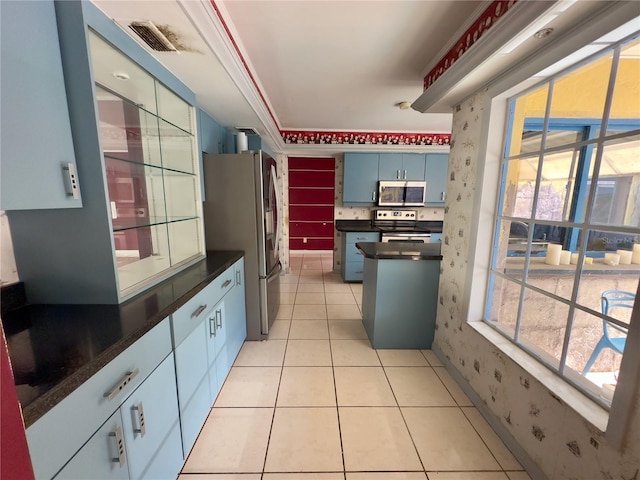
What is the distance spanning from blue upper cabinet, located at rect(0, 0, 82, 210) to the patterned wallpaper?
2.14 metres

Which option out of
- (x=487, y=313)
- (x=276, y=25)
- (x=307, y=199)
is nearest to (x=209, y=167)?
(x=276, y=25)

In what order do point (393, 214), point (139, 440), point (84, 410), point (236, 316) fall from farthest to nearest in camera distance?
1. point (393, 214)
2. point (236, 316)
3. point (139, 440)
4. point (84, 410)

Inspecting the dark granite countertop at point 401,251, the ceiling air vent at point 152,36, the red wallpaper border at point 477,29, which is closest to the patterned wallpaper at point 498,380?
the dark granite countertop at point 401,251

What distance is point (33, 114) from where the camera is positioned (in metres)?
0.89

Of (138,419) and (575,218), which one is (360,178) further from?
(138,419)

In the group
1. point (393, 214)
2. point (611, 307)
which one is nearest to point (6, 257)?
point (611, 307)

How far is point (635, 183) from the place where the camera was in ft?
3.33

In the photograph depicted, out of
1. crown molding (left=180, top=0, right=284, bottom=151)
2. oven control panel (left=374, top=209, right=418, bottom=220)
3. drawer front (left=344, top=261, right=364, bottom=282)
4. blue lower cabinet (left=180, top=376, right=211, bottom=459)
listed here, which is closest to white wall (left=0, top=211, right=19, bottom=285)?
blue lower cabinet (left=180, top=376, right=211, bottom=459)

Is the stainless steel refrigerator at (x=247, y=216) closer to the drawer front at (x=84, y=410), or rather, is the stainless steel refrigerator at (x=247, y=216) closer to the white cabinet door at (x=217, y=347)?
the white cabinet door at (x=217, y=347)

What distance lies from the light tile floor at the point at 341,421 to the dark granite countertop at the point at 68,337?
89 cm

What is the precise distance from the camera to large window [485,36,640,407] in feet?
3.42

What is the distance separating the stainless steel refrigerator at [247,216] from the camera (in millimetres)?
2248

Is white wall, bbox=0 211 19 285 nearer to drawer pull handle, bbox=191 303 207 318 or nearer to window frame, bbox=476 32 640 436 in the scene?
drawer pull handle, bbox=191 303 207 318

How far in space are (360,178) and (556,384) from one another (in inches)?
141
